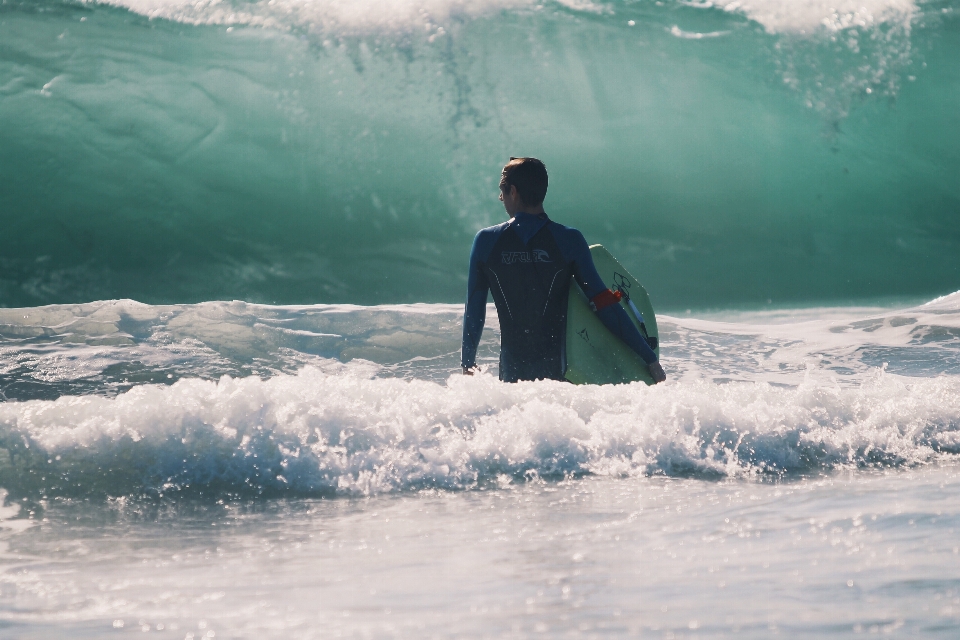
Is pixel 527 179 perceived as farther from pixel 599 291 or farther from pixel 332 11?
pixel 332 11

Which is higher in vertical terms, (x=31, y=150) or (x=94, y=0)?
(x=94, y=0)

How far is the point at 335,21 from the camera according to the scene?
32.5ft

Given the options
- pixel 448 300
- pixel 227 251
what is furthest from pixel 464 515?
pixel 227 251

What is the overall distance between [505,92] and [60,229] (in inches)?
217

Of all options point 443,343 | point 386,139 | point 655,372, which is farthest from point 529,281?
point 386,139

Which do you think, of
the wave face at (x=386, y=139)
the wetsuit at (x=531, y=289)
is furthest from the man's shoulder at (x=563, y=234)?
the wave face at (x=386, y=139)

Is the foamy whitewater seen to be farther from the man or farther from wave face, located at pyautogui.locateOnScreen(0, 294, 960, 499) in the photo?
the man

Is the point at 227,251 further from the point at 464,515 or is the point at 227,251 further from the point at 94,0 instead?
the point at 464,515

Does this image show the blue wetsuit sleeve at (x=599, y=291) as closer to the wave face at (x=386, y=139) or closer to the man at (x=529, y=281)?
the man at (x=529, y=281)

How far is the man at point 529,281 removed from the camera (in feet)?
9.41

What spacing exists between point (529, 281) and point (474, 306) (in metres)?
0.23

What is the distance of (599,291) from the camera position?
2916 millimetres

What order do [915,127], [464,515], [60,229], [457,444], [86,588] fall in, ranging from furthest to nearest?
[915,127]
[60,229]
[457,444]
[464,515]
[86,588]

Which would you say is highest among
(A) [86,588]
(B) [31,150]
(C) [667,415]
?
(B) [31,150]
